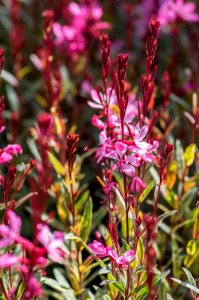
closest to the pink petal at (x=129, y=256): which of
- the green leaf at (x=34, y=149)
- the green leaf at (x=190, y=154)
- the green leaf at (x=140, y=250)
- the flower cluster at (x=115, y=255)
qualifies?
the flower cluster at (x=115, y=255)

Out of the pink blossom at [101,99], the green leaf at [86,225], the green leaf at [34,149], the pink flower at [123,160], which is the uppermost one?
the green leaf at [34,149]

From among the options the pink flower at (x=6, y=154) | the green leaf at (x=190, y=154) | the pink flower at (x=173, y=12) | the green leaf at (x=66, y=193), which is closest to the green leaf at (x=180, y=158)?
the green leaf at (x=190, y=154)

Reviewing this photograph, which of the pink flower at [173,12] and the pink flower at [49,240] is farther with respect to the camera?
the pink flower at [173,12]

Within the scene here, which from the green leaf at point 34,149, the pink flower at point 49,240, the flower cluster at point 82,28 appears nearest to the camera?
the pink flower at point 49,240

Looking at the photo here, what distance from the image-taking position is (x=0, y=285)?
3.82 feet

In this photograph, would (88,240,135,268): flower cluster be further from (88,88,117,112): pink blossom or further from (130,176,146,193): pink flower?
(88,88,117,112): pink blossom

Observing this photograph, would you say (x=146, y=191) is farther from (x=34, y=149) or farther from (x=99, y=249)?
(x=34, y=149)

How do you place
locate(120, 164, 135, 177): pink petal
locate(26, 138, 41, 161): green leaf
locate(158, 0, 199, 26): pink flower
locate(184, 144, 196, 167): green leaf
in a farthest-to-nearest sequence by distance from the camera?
locate(158, 0, 199, 26): pink flower → locate(26, 138, 41, 161): green leaf → locate(184, 144, 196, 167): green leaf → locate(120, 164, 135, 177): pink petal

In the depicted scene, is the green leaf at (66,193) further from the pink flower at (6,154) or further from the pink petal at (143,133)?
the pink petal at (143,133)

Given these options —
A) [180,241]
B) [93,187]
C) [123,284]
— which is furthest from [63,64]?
[123,284]

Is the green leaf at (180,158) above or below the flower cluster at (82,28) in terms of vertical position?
below

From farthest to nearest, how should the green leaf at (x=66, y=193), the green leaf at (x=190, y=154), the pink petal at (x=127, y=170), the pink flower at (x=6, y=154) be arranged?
the green leaf at (x=190, y=154)
the green leaf at (x=66, y=193)
the pink flower at (x=6, y=154)
the pink petal at (x=127, y=170)

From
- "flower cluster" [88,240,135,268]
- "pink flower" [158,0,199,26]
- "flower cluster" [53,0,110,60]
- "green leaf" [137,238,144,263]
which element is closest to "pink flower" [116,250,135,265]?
"flower cluster" [88,240,135,268]

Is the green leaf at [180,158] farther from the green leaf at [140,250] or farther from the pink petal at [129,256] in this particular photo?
the pink petal at [129,256]
